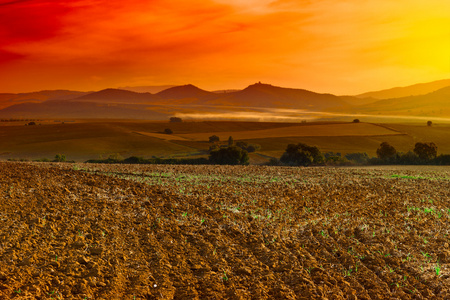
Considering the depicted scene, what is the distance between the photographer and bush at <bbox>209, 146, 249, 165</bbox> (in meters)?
46.4

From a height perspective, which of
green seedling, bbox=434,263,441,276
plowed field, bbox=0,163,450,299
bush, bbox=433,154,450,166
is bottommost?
bush, bbox=433,154,450,166

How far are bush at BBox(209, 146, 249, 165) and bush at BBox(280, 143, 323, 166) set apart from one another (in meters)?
4.57

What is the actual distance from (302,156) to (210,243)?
3571 centimetres

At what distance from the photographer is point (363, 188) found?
23797mm

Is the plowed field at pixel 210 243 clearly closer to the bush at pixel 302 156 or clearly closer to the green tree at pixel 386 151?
the bush at pixel 302 156

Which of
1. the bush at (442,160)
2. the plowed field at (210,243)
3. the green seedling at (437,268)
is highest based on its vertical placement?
the plowed field at (210,243)

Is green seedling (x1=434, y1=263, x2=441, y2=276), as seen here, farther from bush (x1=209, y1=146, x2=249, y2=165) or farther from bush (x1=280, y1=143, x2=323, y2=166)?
bush (x1=209, y1=146, x2=249, y2=165)

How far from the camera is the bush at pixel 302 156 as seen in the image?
1829 inches

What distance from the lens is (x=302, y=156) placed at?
46875 mm

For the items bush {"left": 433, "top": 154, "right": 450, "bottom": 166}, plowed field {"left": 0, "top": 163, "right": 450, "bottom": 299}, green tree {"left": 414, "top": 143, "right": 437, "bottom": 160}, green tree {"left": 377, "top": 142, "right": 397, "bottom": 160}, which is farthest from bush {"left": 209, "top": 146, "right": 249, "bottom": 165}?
plowed field {"left": 0, "top": 163, "right": 450, "bottom": 299}

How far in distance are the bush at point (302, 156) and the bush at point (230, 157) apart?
457 centimetres

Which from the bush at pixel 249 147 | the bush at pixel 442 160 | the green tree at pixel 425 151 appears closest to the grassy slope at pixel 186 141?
the bush at pixel 249 147

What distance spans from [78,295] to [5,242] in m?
3.55

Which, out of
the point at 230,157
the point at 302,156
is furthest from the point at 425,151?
the point at 230,157
